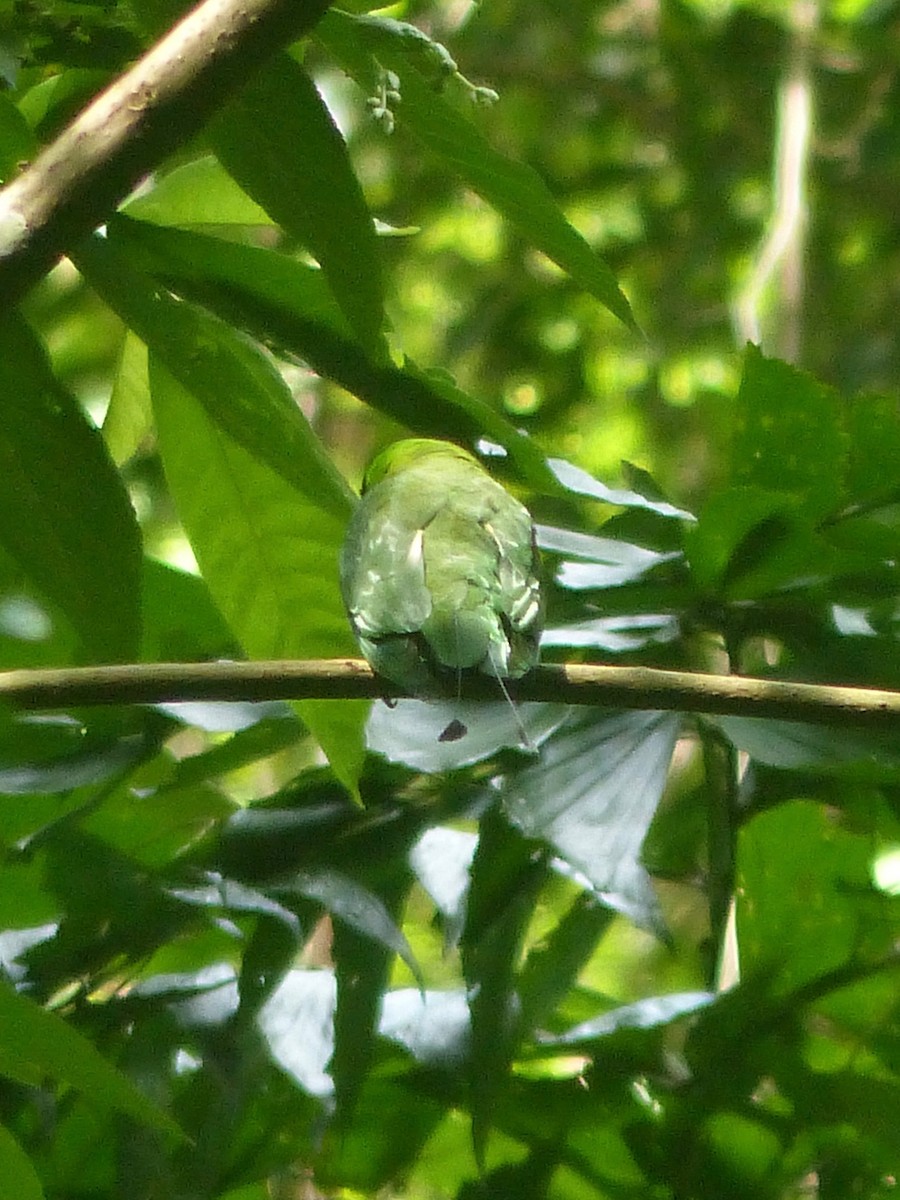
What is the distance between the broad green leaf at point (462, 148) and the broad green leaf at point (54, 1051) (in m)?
0.60

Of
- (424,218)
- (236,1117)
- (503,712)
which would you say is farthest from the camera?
(424,218)

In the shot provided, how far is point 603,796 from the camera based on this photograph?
1.25 meters

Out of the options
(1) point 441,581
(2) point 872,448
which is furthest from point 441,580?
(2) point 872,448

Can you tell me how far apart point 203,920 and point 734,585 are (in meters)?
0.58

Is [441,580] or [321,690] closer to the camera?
[321,690]

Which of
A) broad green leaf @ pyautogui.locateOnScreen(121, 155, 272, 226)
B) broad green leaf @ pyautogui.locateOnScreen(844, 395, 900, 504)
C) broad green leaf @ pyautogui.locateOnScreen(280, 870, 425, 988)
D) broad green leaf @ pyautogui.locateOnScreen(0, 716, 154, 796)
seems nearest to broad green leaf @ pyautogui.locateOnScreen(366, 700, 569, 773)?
broad green leaf @ pyautogui.locateOnScreen(280, 870, 425, 988)

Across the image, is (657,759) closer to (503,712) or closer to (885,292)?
(503,712)

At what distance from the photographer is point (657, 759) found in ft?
4.25

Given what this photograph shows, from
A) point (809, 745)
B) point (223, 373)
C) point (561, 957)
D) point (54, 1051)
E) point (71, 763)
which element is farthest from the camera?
point (561, 957)

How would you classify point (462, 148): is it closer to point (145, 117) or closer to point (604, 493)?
point (145, 117)

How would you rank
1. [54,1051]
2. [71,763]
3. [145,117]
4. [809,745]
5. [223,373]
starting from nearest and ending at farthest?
1. [145,117]
2. [54,1051]
3. [223,373]
4. [809,745]
5. [71,763]

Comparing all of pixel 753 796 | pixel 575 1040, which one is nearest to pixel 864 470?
pixel 753 796

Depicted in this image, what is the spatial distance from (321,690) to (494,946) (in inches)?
14.1

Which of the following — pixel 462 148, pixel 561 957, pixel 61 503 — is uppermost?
pixel 462 148
